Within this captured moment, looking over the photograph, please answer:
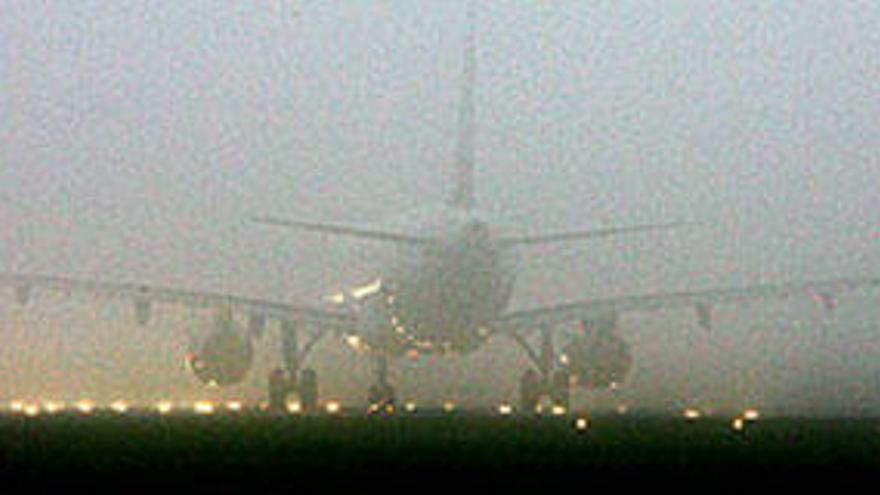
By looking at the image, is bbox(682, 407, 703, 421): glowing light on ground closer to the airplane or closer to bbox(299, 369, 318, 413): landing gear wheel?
the airplane

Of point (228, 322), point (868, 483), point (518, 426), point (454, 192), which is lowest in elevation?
point (868, 483)

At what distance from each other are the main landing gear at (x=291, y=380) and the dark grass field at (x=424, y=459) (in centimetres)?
2941

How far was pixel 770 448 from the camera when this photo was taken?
13695mm

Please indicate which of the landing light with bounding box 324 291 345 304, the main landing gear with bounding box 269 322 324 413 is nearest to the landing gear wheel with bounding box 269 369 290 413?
the main landing gear with bounding box 269 322 324 413

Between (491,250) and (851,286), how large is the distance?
1371cm

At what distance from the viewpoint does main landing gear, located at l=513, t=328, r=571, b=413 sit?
45.4 m

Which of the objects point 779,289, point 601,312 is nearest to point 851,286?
point 779,289

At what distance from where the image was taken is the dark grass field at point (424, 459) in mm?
9008

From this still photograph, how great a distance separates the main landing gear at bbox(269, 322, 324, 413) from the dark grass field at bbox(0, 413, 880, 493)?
29.4 meters

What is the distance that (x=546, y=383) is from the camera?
149ft

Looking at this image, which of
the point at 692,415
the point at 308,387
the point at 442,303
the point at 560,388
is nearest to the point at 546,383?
the point at 560,388

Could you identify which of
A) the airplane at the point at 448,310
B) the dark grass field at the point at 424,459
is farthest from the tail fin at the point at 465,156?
the dark grass field at the point at 424,459

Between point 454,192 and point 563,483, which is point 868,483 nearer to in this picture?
point 563,483

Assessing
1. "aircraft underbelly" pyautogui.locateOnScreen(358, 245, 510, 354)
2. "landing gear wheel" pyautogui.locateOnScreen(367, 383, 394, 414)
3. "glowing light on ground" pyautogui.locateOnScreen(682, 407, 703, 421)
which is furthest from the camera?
"landing gear wheel" pyautogui.locateOnScreen(367, 383, 394, 414)
